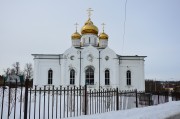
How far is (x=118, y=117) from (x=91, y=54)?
66.0 feet

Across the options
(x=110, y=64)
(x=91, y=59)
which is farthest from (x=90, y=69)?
(x=110, y=64)

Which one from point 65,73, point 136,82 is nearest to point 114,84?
point 136,82

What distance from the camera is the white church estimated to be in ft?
84.5

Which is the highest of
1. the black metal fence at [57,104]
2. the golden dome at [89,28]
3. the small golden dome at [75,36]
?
the golden dome at [89,28]

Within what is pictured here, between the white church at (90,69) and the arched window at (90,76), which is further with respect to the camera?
the arched window at (90,76)

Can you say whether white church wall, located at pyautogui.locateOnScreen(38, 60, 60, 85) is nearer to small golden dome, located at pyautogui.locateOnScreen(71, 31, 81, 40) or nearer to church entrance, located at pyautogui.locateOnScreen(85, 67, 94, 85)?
church entrance, located at pyautogui.locateOnScreen(85, 67, 94, 85)

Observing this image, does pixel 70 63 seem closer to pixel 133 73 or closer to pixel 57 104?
pixel 133 73

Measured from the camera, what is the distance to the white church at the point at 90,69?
25766 mm

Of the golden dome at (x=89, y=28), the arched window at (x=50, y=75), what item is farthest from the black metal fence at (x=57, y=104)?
the golden dome at (x=89, y=28)

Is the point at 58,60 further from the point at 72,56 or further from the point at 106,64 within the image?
the point at 106,64

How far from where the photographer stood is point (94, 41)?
99.8 ft

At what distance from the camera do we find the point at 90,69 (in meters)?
26.3

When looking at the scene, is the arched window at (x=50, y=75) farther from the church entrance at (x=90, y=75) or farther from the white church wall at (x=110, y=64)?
the white church wall at (x=110, y=64)

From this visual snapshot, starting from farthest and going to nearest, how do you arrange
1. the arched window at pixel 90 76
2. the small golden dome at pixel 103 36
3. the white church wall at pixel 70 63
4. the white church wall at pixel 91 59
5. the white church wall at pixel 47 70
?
the small golden dome at pixel 103 36 → the white church wall at pixel 47 70 → the arched window at pixel 90 76 → the white church wall at pixel 91 59 → the white church wall at pixel 70 63
